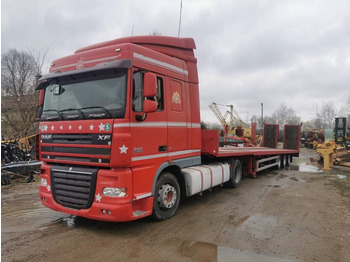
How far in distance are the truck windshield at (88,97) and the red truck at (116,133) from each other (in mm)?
17

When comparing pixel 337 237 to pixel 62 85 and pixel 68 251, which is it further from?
pixel 62 85

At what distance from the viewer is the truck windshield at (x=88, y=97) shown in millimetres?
4262

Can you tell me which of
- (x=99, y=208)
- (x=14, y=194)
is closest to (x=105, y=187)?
(x=99, y=208)

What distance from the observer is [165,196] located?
5.03m

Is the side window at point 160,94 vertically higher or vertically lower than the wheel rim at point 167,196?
higher

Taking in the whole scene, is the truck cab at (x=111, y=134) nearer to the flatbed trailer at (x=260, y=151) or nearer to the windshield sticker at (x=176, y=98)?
the windshield sticker at (x=176, y=98)

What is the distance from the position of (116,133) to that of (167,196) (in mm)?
1836

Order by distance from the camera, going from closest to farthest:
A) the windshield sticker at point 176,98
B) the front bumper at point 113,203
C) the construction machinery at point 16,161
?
the front bumper at point 113,203
the windshield sticker at point 176,98
the construction machinery at point 16,161

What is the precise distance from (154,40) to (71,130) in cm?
274

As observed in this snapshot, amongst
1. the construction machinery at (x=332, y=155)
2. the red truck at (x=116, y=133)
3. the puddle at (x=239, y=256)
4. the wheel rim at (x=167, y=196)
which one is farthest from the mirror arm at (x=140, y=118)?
the construction machinery at (x=332, y=155)

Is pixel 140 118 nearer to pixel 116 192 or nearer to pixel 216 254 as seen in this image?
pixel 116 192

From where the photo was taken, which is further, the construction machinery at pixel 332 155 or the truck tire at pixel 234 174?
the construction machinery at pixel 332 155

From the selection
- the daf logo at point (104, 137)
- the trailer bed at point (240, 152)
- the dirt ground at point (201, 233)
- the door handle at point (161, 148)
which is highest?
the daf logo at point (104, 137)

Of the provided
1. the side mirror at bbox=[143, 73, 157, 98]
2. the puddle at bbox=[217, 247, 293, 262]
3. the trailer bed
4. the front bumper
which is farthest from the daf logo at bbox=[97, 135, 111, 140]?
the trailer bed
